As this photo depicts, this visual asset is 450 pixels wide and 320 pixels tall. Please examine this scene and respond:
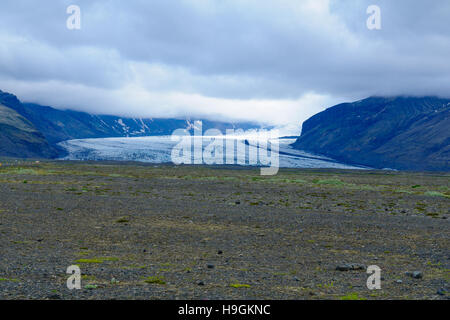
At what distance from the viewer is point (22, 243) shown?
44.9ft

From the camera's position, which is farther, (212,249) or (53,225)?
(53,225)

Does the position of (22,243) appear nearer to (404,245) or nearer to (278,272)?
(278,272)

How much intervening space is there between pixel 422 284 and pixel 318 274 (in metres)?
2.44

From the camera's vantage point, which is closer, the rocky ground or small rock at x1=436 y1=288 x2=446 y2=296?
small rock at x1=436 y1=288 x2=446 y2=296

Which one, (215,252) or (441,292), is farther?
(215,252)

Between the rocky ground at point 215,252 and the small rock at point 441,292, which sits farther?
the rocky ground at point 215,252

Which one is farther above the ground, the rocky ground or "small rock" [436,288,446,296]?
"small rock" [436,288,446,296]

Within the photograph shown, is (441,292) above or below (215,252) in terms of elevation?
above

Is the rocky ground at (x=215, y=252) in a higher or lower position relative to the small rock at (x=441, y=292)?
lower

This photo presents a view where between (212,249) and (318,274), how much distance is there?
4.30 meters

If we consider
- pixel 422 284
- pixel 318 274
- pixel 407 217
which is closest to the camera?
pixel 422 284
